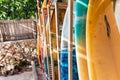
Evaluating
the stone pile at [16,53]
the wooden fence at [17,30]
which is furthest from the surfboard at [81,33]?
the wooden fence at [17,30]

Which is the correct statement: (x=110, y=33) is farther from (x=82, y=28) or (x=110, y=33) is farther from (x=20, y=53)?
(x=20, y=53)

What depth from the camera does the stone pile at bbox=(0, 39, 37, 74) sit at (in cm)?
412

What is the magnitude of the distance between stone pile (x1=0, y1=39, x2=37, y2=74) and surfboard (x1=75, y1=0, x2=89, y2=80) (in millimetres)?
3499

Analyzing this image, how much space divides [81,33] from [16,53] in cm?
381

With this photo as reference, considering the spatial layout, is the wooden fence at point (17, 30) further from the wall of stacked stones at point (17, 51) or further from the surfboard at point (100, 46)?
the surfboard at point (100, 46)

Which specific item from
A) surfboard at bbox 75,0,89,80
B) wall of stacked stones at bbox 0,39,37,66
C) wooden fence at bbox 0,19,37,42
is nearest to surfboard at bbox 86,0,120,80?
surfboard at bbox 75,0,89,80

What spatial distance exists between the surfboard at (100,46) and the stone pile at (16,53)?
3601mm

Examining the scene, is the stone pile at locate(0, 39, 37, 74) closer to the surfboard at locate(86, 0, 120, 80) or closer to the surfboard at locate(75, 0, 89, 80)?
the surfboard at locate(75, 0, 89, 80)

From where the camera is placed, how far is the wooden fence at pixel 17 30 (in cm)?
458

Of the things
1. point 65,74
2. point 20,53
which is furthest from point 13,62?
point 65,74

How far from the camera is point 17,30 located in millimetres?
4742

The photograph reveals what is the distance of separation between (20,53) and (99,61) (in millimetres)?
3886

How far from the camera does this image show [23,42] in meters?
4.42

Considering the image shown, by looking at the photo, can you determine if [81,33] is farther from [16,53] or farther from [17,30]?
[17,30]
